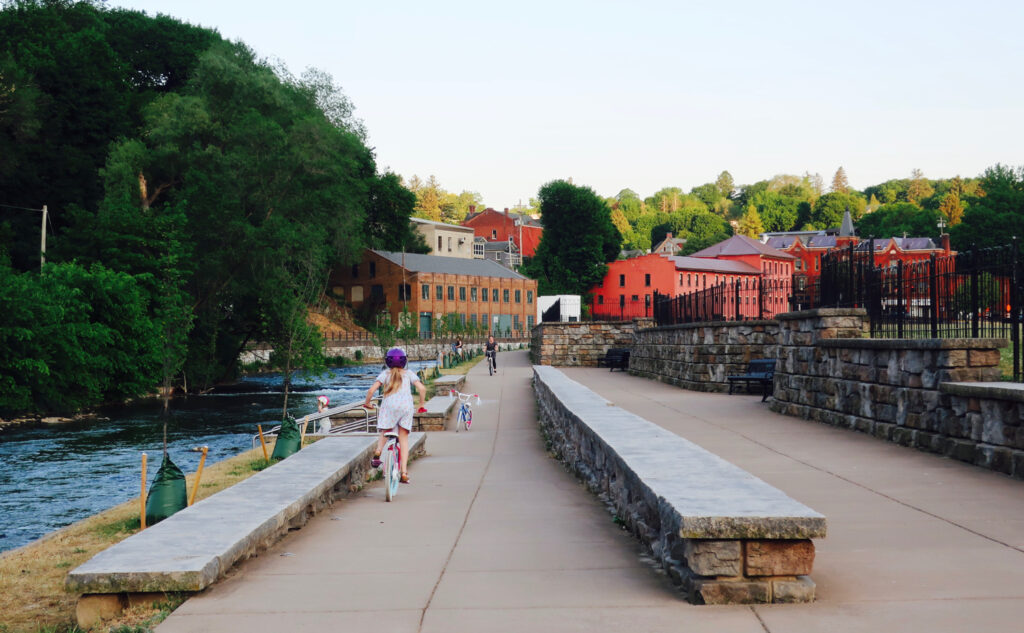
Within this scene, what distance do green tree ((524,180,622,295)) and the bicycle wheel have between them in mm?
89827

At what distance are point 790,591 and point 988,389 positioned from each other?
19.1 ft

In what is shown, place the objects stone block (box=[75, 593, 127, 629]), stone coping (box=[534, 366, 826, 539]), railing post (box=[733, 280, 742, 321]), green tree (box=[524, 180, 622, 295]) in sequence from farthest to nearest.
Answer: green tree (box=[524, 180, 622, 295]), railing post (box=[733, 280, 742, 321]), stone block (box=[75, 593, 127, 629]), stone coping (box=[534, 366, 826, 539])

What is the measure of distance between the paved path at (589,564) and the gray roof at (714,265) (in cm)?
9353

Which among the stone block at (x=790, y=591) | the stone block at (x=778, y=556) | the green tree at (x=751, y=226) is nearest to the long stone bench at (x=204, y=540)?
the stone block at (x=778, y=556)

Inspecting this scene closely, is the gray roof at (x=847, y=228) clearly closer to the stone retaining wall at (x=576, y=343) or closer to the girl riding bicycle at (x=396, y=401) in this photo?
the stone retaining wall at (x=576, y=343)

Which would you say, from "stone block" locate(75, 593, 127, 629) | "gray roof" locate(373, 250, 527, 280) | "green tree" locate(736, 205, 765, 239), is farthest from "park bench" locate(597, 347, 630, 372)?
"green tree" locate(736, 205, 765, 239)

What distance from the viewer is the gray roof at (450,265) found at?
90.5m

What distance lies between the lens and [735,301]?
2389 centimetres

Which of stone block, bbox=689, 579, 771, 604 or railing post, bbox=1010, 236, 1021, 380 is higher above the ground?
railing post, bbox=1010, 236, 1021, 380

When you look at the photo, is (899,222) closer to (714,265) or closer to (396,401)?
(714,265)

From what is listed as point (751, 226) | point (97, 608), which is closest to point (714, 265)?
point (751, 226)

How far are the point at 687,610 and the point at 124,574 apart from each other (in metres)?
3.05

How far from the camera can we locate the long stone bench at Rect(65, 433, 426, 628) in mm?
4949

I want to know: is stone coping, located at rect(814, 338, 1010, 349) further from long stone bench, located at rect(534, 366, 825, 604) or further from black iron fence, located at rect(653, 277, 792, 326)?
black iron fence, located at rect(653, 277, 792, 326)
